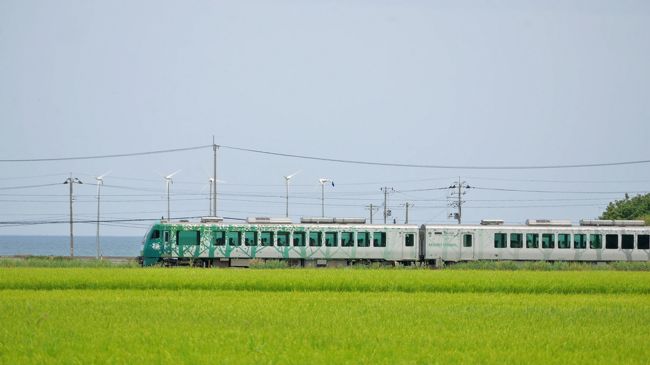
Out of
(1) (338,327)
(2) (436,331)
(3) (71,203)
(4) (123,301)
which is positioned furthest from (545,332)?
(3) (71,203)

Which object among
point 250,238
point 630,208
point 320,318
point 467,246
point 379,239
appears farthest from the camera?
point 630,208

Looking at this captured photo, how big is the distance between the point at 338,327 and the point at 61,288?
16.3 metres

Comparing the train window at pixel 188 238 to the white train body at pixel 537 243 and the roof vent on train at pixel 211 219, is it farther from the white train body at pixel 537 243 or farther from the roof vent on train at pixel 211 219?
the white train body at pixel 537 243

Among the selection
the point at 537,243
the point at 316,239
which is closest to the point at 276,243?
the point at 316,239

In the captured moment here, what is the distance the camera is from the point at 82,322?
22.2 meters

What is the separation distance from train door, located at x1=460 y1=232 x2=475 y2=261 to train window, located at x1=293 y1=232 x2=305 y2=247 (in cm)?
895

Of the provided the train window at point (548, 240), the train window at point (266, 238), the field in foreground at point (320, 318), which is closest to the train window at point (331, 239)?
the train window at point (266, 238)

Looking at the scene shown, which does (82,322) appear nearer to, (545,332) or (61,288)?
(545,332)

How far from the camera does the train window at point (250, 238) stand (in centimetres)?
5153

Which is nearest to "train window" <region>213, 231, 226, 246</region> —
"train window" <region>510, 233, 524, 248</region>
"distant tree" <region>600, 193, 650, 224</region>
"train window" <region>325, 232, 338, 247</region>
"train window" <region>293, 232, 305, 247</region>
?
"train window" <region>293, 232, 305, 247</region>

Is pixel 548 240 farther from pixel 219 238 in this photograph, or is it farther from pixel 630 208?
pixel 630 208

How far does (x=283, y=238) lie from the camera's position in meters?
51.8

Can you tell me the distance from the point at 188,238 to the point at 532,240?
750 inches

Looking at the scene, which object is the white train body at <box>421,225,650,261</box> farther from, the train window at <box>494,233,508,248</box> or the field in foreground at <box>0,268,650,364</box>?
the field in foreground at <box>0,268,650,364</box>
